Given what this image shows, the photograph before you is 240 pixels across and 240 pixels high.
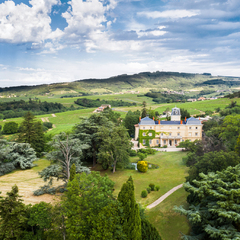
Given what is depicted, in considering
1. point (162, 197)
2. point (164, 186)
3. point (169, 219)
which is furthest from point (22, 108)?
point (169, 219)

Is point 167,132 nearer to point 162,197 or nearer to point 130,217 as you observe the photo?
point 162,197

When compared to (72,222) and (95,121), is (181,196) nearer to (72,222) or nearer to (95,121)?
(72,222)

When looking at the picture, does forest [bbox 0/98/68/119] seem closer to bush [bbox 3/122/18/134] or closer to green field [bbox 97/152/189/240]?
bush [bbox 3/122/18/134]

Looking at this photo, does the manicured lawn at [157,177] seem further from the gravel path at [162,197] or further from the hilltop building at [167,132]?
the hilltop building at [167,132]

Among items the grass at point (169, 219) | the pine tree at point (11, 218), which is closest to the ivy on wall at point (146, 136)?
the grass at point (169, 219)

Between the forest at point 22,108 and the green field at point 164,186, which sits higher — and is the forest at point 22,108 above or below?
above

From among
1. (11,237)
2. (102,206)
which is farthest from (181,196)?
(11,237)

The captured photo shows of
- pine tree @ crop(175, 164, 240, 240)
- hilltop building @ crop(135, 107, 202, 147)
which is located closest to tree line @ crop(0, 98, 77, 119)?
hilltop building @ crop(135, 107, 202, 147)
